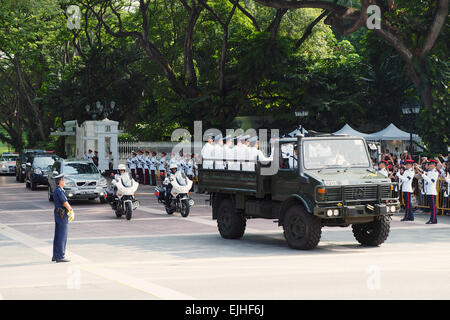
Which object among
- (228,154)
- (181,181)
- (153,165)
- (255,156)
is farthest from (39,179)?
(255,156)

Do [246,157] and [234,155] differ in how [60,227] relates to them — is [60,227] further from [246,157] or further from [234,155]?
[234,155]

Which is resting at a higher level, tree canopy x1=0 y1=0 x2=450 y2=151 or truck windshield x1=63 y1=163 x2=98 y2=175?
A: tree canopy x1=0 y1=0 x2=450 y2=151

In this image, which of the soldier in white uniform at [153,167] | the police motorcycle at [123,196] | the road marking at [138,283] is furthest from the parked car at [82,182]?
the road marking at [138,283]

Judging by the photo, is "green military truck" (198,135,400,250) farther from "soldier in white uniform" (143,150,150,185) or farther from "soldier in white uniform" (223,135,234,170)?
"soldier in white uniform" (143,150,150,185)

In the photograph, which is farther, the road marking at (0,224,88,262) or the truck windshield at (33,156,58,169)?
the truck windshield at (33,156,58,169)

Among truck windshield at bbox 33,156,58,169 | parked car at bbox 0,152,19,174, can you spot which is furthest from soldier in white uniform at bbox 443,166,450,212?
parked car at bbox 0,152,19,174

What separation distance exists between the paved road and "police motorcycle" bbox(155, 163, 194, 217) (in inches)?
49.6

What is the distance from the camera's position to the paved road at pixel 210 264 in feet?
33.7

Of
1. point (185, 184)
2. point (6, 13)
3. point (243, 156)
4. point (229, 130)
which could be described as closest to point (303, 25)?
point (229, 130)

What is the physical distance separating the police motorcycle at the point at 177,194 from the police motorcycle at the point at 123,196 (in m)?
1.11

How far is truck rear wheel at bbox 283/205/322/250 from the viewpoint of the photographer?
14.5 meters

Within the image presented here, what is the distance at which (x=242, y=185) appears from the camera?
16.2m

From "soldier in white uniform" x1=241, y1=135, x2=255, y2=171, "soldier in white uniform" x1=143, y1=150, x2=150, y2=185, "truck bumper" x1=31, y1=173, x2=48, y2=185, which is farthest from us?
"soldier in white uniform" x1=143, y1=150, x2=150, y2=185

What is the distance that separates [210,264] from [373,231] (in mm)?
4192
